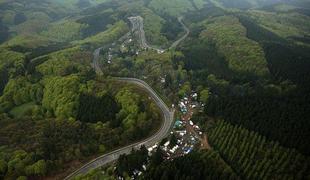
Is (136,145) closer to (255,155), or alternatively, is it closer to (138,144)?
(138,144)

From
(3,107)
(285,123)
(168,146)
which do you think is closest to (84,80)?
(3,107)

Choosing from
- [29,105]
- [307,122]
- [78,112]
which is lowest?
[29,105]

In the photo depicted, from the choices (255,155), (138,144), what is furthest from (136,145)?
(255,155)

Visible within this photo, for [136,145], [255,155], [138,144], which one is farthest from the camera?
[138,144]

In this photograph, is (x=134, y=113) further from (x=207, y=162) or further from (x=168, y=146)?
(x=207, y=162)

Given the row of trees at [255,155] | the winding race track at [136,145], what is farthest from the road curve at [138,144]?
the row of trees at [255,155]

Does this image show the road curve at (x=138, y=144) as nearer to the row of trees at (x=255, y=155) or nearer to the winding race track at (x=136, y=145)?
the winding race track at (x=136, y=145)

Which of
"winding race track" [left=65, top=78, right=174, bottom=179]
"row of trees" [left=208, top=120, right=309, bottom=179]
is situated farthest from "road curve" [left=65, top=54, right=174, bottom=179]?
"row of trees" [left=208, top=120, right=309, bottom=179]

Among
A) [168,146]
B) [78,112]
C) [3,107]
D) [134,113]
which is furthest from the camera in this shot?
[3,107]
